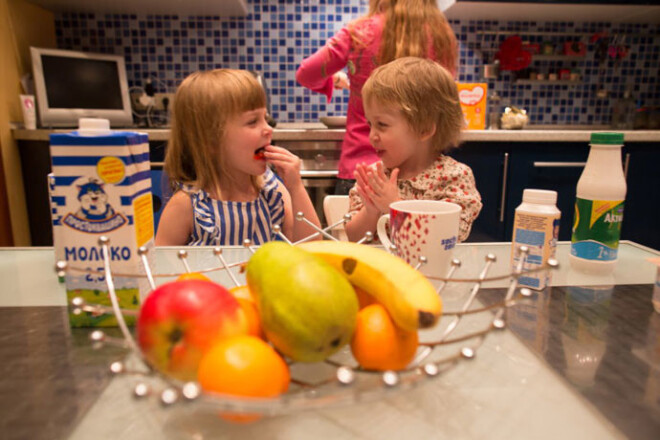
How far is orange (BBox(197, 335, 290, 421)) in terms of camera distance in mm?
290

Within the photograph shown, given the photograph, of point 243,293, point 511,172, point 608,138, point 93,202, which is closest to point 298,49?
point 511,172

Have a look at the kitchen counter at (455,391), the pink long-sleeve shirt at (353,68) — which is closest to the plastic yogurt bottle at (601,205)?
the kitchen counter at (455,391)

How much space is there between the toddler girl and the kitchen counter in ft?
1.65

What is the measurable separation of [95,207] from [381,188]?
58cm

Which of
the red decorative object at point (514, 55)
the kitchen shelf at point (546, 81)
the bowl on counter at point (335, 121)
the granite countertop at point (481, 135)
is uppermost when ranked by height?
the red decorative object at point (514, 55)

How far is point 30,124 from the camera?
2.11 m

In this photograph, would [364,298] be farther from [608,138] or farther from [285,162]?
[285,162]

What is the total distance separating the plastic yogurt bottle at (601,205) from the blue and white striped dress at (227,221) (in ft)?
2.15

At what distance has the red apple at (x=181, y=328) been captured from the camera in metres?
0.31

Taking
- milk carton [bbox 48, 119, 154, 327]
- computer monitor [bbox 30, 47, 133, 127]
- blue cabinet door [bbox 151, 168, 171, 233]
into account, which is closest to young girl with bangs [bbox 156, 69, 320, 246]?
blue cabinet door [bbox 151, 168, 171, 233]

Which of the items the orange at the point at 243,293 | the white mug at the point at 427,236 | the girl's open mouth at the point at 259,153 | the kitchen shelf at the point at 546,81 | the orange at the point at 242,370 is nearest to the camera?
the orange at the point at 242,370

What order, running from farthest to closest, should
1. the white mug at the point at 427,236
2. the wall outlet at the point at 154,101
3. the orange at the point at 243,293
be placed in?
the wall outlet at the point at 154,101 < the white mug at the point at 427,236 < the orange at the point at 243,293

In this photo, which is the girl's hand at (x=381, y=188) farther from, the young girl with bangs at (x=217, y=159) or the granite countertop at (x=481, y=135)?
the granite countertop at (x=481, y=135)

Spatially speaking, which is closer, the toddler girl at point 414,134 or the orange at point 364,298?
the orange at point 364,298
